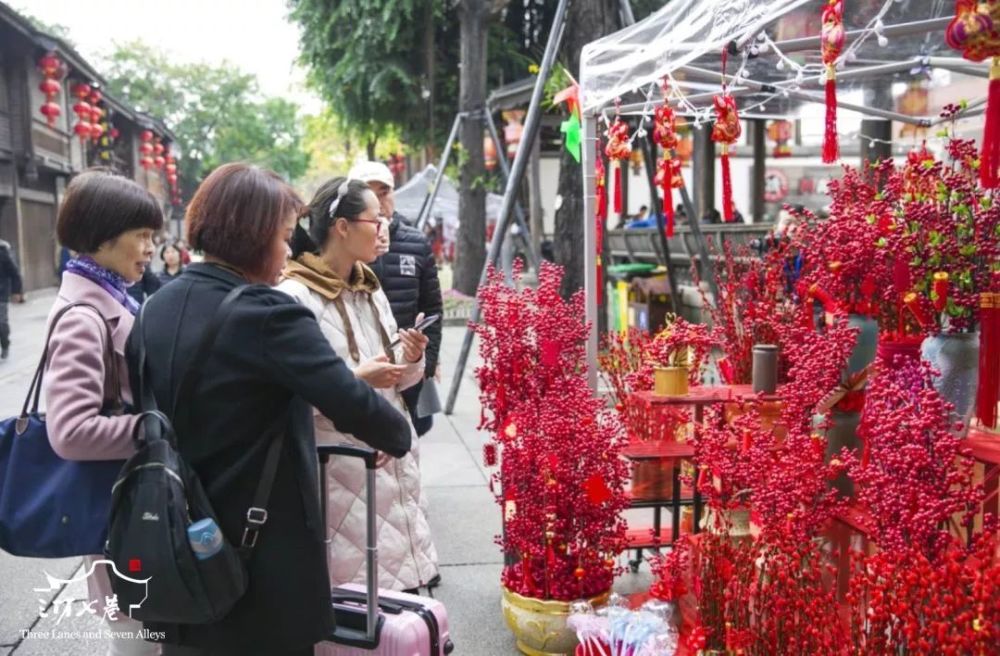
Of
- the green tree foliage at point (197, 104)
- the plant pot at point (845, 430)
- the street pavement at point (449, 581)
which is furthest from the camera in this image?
the green tree foliage at point (197, 104)

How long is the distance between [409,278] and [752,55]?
2350mm

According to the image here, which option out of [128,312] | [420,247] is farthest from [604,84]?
[128,312]

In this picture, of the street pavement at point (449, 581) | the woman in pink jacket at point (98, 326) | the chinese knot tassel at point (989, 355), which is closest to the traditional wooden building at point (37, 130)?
the street pavement at point (449, 581)

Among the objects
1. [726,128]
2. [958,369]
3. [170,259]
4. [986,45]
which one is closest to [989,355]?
[958,369]

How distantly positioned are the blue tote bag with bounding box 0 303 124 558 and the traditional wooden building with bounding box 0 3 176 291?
17819 mm

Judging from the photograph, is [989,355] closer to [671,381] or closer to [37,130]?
[671,381]

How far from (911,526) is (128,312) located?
6.90 ft

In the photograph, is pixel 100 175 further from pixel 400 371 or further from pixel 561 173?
pixel 561 173

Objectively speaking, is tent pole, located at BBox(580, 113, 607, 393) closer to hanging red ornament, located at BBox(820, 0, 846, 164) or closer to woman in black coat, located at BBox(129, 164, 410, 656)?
hanging red ornament, located at BBox(820, 0, 846, 164)

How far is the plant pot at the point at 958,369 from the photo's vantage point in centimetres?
299

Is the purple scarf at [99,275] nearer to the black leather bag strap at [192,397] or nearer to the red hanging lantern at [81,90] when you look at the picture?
the black leather bag strap at [192,397]

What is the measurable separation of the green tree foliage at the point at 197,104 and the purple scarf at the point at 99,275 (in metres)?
47.3

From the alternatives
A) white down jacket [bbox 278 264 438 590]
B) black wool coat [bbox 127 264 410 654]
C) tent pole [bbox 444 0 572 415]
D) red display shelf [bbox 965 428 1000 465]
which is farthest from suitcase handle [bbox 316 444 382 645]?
tent pole [bbox 444 0 572 415]

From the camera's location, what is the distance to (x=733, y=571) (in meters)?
2.86
